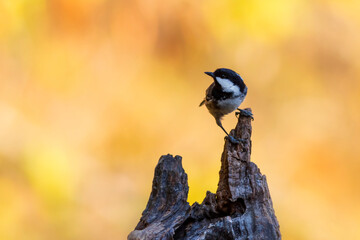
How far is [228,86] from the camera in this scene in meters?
3.15

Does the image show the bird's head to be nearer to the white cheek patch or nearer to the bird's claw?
the white cheek patch

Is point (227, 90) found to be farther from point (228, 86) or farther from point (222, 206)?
point (222, 206)

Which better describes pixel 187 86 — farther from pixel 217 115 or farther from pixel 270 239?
pixel 270 239

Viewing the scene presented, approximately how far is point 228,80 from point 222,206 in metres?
0.98

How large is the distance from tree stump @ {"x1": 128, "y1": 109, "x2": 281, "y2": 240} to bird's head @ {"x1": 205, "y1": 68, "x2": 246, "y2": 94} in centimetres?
41

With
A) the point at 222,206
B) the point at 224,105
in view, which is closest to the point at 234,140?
the point at 222,206

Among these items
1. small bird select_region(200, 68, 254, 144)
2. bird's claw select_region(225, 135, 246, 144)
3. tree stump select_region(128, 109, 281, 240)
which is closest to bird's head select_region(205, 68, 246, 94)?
small bird select_region(200, 68, 254, 144)

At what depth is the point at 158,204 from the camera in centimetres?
272

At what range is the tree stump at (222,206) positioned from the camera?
93.6 inches

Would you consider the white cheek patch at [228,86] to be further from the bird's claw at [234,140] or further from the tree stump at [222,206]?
the bird's claw at [234,140]

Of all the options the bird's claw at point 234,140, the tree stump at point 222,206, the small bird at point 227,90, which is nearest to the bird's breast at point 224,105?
the small bird at point 227,90

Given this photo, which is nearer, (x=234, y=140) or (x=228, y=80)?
(x=234, y=140)

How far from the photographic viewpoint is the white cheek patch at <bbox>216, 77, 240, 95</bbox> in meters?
3.13

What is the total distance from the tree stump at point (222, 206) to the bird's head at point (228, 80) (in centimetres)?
41
